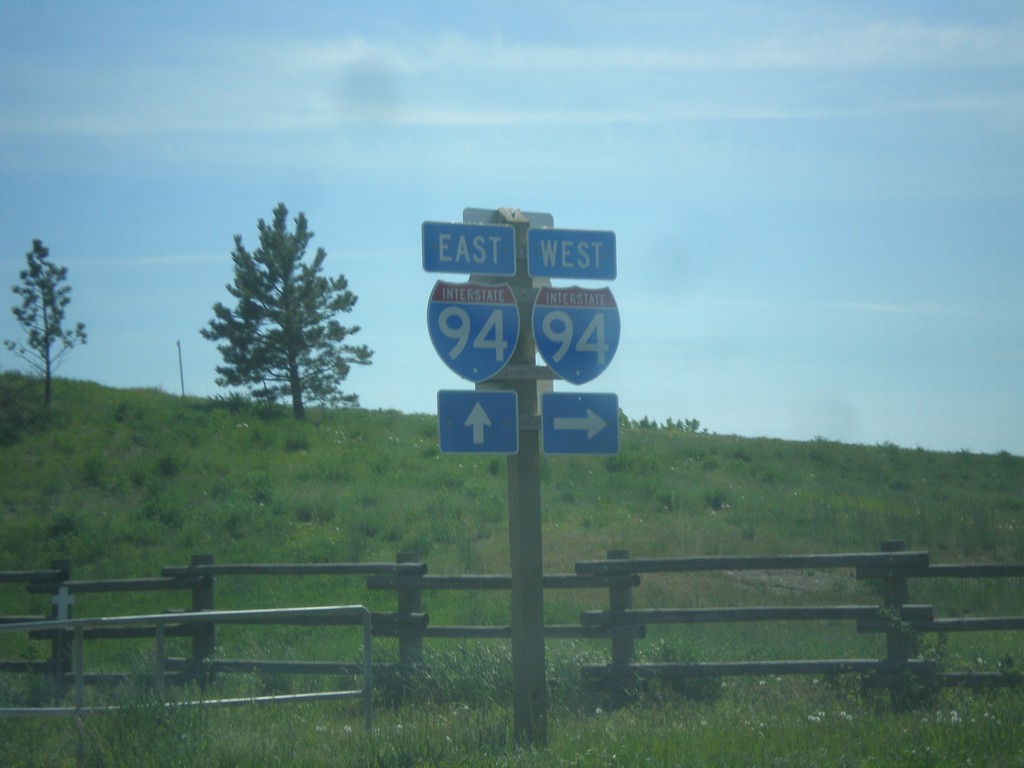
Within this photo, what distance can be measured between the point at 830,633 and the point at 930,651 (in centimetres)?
394

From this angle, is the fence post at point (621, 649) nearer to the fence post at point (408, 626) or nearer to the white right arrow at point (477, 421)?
the fence post at point (408, 626)

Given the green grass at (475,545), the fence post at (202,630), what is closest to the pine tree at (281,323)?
the green grass at (475,545)

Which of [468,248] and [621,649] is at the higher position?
[468,248]

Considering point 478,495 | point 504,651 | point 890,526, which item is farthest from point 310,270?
point 504,651

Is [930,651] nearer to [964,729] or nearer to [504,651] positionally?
[964,729]

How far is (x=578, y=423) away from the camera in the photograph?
720cm

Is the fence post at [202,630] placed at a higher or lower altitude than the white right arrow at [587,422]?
lower

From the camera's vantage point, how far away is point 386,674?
998 cm

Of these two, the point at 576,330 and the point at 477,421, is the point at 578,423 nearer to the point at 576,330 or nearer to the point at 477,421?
the point at 576,330

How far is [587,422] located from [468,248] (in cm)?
146

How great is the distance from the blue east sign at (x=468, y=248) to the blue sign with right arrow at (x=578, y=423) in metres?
0.98

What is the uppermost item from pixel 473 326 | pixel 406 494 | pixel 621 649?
pixel 473 326

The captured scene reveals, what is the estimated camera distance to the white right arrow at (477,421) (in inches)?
269

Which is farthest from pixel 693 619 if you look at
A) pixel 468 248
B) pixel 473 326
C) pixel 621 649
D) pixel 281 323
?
pixel 281 323
